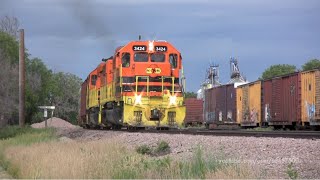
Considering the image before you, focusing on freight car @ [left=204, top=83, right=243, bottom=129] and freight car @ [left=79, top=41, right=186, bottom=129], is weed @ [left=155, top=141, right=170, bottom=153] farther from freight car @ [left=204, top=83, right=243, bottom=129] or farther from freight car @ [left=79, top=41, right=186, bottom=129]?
freight car @ [left=204, top=83, right=243, bottom=129]

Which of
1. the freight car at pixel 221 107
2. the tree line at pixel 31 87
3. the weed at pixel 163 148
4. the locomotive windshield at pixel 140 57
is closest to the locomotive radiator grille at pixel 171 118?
the locomotive windshield at pixel 140 57

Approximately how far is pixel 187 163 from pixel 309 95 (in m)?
15.3

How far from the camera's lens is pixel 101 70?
96.3 ft

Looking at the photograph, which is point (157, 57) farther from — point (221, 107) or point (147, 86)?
point (221, 107)

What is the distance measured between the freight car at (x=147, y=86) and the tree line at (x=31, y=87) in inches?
1097

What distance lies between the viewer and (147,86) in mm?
22938

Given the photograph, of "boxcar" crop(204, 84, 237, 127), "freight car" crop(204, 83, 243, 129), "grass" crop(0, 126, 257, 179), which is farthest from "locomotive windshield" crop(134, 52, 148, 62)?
"boxcar" crop(204, 84, 237, 127)

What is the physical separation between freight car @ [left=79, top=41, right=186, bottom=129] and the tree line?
27.9 metres

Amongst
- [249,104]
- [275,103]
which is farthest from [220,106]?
[275,103]

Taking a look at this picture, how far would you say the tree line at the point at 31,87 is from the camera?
57.2m

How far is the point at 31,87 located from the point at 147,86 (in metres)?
50.9

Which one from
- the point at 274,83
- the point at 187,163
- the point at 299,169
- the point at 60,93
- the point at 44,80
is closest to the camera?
the point at 299,169

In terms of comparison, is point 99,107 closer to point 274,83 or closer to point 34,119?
point 274,83

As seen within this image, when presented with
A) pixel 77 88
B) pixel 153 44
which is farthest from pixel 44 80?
pixel 153 44
